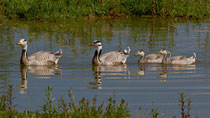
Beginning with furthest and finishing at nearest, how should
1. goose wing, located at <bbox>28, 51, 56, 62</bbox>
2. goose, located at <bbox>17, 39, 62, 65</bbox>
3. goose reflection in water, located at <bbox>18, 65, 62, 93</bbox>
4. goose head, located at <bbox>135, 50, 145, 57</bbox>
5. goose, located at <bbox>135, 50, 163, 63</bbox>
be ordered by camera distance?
1. goose head, located at <bbox>135, 50, 145, 57</bbox>
2. goose, located at <bbox>135, 50, 163, 63</bbox>
3. goose wing, located at <bbox>28, 51, 56, 62</bbox>
4. goose, located at <bbox>17, 39, 62, 65</bbox>
5. goose reflection in water, located at <bbox>18, 65, 62, 93</bbox>

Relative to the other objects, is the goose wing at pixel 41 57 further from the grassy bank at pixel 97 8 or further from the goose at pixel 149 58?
the grassy bank at pixel 97 8

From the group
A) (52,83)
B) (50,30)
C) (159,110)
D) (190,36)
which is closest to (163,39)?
(190,36)

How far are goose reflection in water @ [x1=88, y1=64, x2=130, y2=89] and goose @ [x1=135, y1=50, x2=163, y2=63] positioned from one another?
82 centimetres

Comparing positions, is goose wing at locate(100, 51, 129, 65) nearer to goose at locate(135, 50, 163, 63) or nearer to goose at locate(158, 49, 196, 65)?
goose at locate(135, 50, 163, 63)

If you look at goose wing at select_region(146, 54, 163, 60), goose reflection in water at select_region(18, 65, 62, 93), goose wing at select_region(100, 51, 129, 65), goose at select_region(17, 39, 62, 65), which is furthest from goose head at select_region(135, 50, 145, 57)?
goose reflection in water at select_region(18, 65, 62, 93)

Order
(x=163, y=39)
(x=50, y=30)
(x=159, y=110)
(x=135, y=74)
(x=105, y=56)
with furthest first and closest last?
(x=50, y=30) → (x=163, y=39) → (x=105, y=56) → (x=135, y=74) → (x=159, y=110)

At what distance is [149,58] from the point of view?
19938mm

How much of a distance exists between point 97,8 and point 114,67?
1213cm

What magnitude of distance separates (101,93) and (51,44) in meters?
9.49

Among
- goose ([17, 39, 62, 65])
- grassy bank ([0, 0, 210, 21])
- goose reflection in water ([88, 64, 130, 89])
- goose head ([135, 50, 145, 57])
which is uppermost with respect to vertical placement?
grassy bank ([0, 0, 210, 21])

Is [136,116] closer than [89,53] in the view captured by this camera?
Yes

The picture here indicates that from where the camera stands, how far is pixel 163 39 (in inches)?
923

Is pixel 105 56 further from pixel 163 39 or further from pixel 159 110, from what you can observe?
pixel 159 110

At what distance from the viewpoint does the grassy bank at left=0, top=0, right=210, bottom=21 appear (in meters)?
28.7
